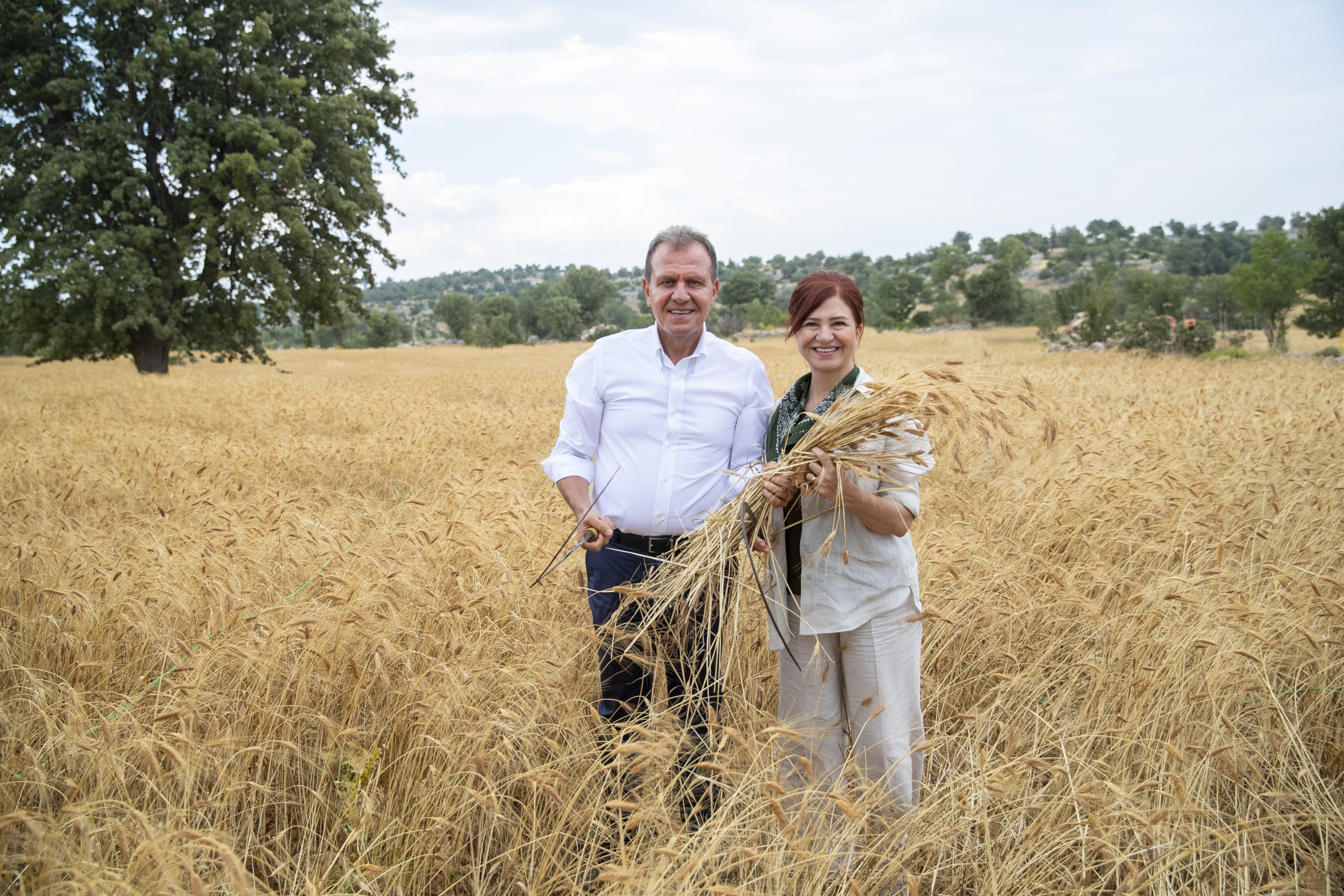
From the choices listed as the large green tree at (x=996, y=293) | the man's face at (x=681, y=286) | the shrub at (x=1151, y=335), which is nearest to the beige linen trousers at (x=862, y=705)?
the man's face at (x=681, y=286)

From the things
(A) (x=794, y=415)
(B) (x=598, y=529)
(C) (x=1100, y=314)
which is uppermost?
(C) (x=1100, y=314)

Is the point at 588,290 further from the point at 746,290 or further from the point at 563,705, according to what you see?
the point at 563,705

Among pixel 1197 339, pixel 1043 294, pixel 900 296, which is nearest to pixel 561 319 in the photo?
pixel 900 296

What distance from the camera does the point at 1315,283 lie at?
28.6 m

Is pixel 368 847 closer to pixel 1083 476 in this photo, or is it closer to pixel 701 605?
pixel 701 605

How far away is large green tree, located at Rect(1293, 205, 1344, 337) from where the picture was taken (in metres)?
27.8

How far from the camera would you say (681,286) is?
2.53 metres

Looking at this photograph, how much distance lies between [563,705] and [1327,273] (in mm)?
38166

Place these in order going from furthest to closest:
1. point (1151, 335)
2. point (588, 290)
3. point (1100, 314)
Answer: point (588, 290), point (1100, 314), point (1151, 335)

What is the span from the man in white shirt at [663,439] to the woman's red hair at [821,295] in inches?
15.3

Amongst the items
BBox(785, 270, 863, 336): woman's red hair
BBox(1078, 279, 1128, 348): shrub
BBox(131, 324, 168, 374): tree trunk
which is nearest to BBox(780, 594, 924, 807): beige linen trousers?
BBox(785, 270, 863, 336): woman's red hair

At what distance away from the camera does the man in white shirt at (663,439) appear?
8.39 feet

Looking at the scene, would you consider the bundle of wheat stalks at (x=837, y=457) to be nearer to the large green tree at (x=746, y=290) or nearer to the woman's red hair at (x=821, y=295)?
the woman's red hair at (x=821, y=295)

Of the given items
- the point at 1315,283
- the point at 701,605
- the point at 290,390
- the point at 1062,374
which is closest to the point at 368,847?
the point at 701,605
